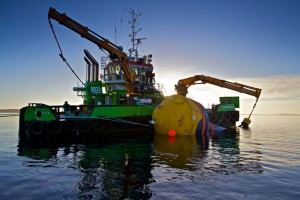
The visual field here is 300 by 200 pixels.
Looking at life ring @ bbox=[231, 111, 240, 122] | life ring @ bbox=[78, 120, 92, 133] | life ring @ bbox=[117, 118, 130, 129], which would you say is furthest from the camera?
life ring @ bbox=[231, 111, 240, 122]

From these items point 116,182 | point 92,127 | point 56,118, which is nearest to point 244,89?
point 92,127

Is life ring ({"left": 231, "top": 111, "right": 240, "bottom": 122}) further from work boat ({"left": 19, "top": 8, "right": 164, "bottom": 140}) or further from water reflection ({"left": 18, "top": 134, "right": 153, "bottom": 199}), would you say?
water reflection ({"left": 18, "top": 134, "right": 153, "bottom": 199})

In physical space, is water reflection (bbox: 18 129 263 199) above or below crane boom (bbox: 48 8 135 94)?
below

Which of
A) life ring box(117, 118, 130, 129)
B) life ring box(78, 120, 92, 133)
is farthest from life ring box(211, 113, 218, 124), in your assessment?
life ring box(78, 120, 92, 133)

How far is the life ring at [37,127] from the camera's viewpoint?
2067 centimetres

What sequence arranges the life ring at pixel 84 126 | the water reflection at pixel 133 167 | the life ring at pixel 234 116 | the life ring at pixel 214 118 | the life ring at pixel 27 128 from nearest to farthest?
the water reflection at pixel 133 167, the life ring at pixel 27 128, the life ring at pixel 84 126, the life ring at pixel 214 118, the life ring at pixel 234 116

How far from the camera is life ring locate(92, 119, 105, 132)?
2275cm

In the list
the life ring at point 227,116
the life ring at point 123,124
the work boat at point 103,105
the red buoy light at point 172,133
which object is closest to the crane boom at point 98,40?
the work boat at point 103,105

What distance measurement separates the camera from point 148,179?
858 cm

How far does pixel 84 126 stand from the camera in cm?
2231

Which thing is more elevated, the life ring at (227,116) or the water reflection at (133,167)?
the life ring at (227,116)

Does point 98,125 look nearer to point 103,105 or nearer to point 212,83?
point 103,105

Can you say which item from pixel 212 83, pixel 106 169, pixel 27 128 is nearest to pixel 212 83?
pixel 212 83

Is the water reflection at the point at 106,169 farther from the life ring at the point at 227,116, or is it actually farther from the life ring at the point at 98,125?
the life ring at the point at 227,116
